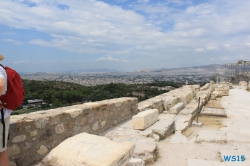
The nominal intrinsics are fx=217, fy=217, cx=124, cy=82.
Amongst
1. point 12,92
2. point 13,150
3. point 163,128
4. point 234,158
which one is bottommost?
point 234,158

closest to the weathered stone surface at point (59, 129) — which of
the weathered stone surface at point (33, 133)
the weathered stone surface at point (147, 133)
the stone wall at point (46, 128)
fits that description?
the stone wall at point (46, 128)

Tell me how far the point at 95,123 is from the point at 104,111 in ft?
1.48

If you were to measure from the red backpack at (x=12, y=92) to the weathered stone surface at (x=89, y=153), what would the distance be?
0.81 meters

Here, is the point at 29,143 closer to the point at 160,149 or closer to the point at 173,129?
the point at 160,149

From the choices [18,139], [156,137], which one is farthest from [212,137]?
[18,139]

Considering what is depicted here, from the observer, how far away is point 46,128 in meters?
3.41

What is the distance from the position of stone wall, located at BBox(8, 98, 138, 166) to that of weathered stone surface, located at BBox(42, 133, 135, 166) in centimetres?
51

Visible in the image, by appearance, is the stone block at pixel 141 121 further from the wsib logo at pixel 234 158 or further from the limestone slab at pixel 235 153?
the wsib logo at pixel 234 158

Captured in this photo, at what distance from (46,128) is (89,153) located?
1.19 meters

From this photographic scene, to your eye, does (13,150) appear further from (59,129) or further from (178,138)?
(178,138)

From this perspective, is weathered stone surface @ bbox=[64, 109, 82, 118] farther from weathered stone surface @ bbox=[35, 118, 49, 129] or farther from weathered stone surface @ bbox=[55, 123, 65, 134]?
weathered stone surface @ bbox=[35, 118, 49, 129]

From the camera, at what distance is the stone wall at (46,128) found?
2924 mm

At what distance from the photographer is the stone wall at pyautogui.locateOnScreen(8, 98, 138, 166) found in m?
2.92

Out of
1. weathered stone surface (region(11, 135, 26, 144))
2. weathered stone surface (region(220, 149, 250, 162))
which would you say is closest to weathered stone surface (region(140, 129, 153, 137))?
weathered stone surface (region(220, 149, 250, 162))
